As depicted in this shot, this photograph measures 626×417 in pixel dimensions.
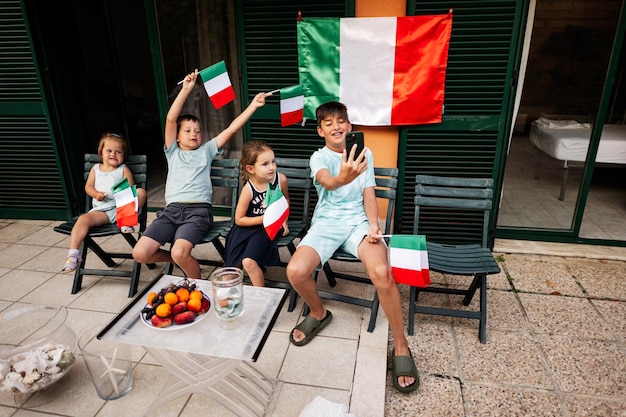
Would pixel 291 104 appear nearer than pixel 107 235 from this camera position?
No

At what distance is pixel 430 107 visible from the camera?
369 centimetres

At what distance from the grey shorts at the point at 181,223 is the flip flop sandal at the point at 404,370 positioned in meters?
1.71

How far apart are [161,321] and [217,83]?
6.84 ft

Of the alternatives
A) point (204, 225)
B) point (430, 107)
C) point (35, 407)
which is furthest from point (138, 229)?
point (430, 107)

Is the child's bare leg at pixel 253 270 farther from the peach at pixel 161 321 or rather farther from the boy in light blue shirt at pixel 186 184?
the peach at pixel 161 321

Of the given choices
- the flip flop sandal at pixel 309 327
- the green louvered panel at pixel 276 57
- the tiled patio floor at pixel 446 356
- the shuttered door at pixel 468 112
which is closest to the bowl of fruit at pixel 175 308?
the tiled patio floor at pixel 446 356

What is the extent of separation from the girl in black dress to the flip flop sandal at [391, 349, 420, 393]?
1090 millimetres

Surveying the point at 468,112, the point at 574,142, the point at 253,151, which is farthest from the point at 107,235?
the point at 574,142

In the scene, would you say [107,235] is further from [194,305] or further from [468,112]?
[468,112]

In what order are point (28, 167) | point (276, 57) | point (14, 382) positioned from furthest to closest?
point (28, 167)
point (276, 57)
point (14, 382)

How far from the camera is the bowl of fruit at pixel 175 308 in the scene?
6.37ft

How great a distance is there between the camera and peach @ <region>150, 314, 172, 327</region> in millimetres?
1929

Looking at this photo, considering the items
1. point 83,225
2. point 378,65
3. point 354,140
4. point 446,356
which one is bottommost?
point 446,356

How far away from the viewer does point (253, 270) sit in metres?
2.92
